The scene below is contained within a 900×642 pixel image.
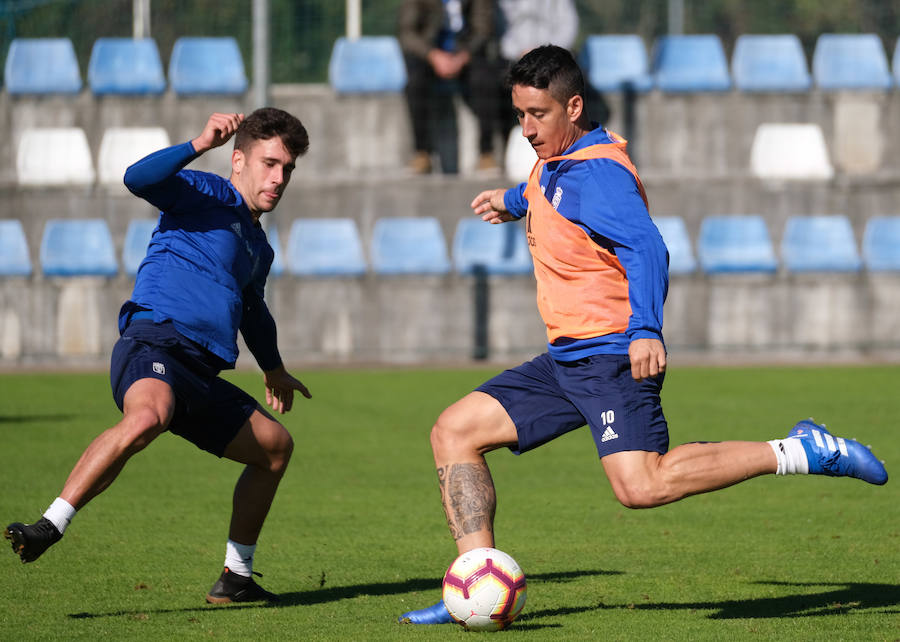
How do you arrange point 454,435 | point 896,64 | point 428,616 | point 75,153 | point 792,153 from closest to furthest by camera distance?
point 428,616 → point 454,435 → point 75,153 → point 792,153 → point 896,64

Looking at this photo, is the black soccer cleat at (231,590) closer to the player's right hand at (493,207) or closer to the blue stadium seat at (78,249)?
the player's right hand at (493,207)

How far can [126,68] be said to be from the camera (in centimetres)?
1678

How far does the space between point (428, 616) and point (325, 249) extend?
1053cm

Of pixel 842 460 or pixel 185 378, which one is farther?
pixel 185 378

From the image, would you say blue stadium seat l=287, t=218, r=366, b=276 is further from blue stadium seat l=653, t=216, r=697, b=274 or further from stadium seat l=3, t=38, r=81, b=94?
stadium seat l=3, t=38, r=81, b=94

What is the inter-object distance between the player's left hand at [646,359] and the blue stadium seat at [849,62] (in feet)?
44.5

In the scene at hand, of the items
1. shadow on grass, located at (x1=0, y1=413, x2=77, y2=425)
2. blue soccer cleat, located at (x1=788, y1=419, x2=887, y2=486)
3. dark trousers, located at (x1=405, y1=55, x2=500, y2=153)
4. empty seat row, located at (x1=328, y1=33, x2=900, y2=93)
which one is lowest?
shadow on grass, located at (x1=0, y1=413, x2=77, y2=425)

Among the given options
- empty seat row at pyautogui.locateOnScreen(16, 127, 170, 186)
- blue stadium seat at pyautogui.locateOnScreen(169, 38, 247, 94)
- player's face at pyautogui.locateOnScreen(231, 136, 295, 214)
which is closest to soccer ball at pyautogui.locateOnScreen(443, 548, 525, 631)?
player's face at pyautogui.locateOnScreen(231, 136, 295, 214)

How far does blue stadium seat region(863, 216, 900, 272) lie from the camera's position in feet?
51.4

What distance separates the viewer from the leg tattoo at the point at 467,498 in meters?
5.01

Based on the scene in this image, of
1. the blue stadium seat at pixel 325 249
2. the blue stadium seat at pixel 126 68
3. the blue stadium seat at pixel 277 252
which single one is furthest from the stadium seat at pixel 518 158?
the blue stadium seat at pixel 126 68

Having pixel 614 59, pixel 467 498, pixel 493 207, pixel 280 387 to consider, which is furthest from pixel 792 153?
pixel 467 498

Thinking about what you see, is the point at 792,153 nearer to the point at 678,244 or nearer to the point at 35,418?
the point at 678,244

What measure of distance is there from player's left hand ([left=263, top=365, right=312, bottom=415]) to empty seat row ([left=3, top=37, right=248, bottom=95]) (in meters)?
11.2
